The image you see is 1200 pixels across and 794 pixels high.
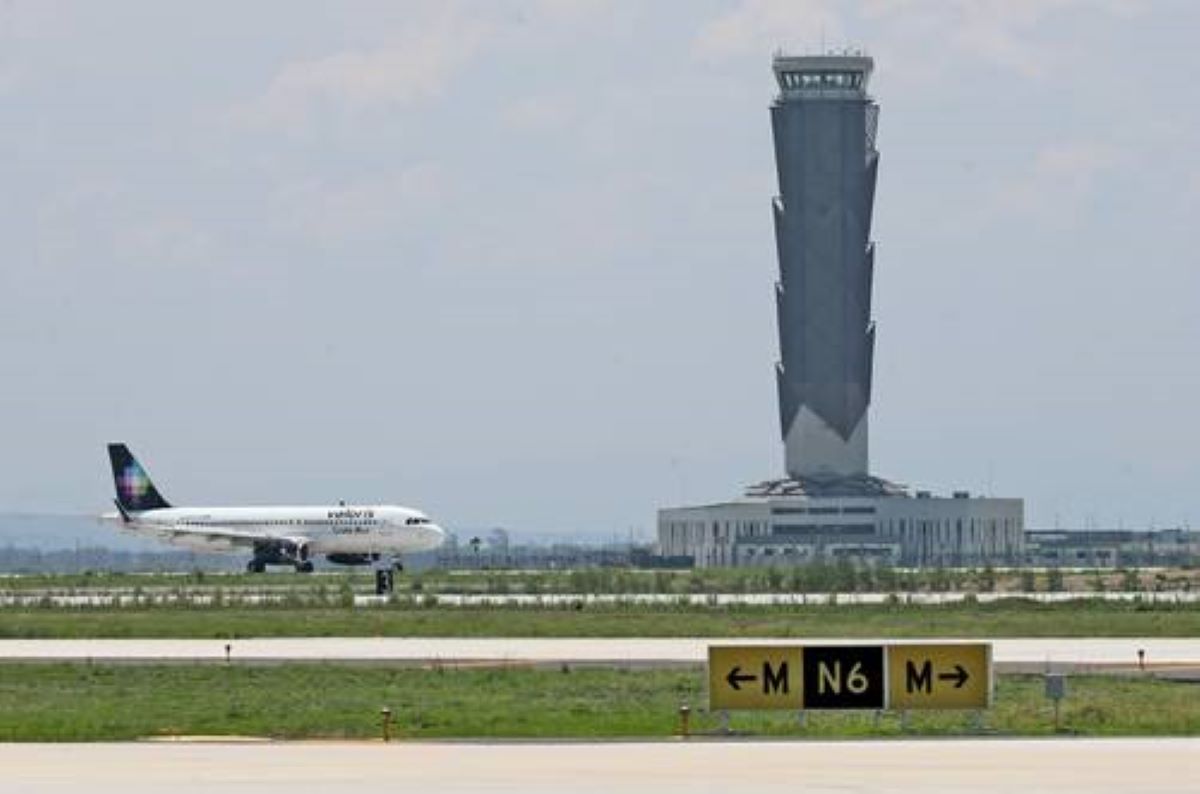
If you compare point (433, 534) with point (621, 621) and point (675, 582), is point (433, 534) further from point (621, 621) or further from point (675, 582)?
point (621, 621)

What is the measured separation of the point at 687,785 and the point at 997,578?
125161mm

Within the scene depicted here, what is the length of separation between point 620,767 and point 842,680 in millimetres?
10195

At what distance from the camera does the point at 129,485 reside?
186875mm

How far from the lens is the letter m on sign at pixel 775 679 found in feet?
185

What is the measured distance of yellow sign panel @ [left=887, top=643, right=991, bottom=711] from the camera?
56469mm

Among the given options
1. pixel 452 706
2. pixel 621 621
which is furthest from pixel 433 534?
pixel 452 706

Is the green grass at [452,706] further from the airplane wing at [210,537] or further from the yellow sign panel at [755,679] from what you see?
the airplane wing at [210,537]

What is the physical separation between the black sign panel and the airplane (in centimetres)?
11612

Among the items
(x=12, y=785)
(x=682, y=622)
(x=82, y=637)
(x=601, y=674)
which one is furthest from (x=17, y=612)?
(x=12, y=785)

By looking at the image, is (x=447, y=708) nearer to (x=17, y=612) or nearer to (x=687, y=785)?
(x=687, y=785)

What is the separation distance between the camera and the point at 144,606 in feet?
391

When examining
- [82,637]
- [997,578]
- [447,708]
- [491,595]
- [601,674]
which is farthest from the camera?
[997,578]

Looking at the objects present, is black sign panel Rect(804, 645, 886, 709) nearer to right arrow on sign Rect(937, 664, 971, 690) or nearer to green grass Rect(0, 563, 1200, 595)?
right arrow on sign Rect(937, 664, 971, 690)

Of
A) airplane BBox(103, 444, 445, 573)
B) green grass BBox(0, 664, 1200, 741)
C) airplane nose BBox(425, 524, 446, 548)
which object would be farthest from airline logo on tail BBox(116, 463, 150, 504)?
green grass BBox(0, 664, 1200, 741)
